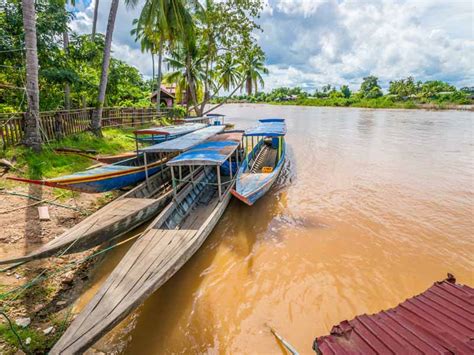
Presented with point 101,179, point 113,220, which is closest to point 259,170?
point 101,179

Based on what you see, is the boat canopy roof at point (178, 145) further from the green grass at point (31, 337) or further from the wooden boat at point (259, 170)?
the green grass at point (31, 337)

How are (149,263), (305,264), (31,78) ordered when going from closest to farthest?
(149,263) < (305,264) < (31,78)

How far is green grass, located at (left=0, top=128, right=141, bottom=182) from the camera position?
7.81 meters

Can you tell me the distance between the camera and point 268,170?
10.5 metres

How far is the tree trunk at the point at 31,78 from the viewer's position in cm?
778

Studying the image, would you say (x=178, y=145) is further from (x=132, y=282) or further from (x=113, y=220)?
(x=132, y=282)

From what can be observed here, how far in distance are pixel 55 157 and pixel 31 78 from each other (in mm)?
2586

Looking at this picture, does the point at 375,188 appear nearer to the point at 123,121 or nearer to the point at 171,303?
the point at 171,303

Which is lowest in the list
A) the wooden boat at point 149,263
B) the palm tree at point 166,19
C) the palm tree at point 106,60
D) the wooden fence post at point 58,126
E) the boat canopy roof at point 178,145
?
the wooden boat at point 149,263

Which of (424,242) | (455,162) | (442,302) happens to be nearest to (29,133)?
(442,302)

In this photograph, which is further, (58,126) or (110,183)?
(58,126)

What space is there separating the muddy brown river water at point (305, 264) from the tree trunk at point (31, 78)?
5837 millimetres

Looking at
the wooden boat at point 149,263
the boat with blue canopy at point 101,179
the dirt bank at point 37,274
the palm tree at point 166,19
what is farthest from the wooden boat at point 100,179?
the palm tree at point 166,19

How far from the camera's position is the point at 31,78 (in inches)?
322
